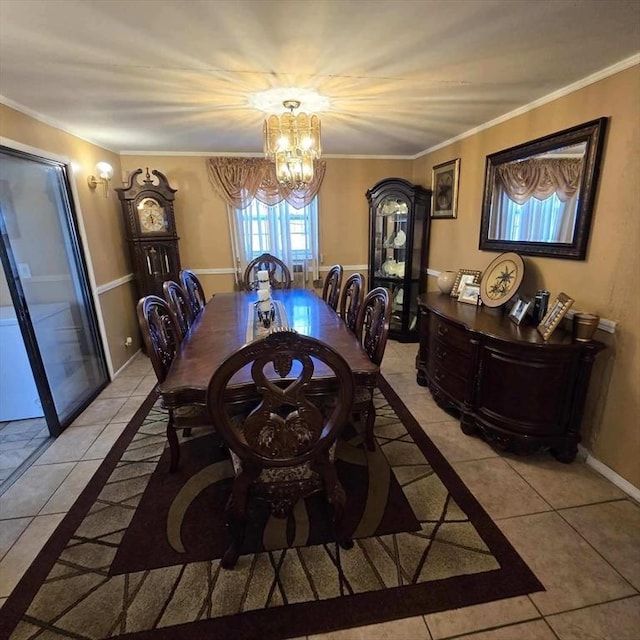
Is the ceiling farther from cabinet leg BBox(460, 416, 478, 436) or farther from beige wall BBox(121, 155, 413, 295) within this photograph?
cabinet leg BBox(460, 416, 478, 436)

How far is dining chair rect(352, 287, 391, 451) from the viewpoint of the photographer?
190 cm

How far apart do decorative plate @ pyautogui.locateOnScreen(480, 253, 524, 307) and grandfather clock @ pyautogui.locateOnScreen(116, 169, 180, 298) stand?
3.20m

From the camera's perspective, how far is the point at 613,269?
6.31 feet

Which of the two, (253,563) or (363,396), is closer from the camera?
(253,563)

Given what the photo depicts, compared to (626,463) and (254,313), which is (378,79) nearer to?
(254,313)

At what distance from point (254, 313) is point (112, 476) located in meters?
1.36

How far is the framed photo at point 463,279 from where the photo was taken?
2942mm

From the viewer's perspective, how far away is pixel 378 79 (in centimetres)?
195

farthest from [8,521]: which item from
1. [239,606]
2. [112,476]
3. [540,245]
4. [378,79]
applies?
[540,245]

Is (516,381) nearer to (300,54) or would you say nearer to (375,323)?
(375,323)

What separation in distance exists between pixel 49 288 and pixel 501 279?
Result: 3.51 m

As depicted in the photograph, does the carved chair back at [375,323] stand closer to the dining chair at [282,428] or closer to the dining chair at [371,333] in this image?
the dining chair at [371,333]

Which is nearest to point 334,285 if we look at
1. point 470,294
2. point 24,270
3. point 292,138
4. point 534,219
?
point 470,294

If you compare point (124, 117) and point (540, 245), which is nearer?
point (540, 245)
